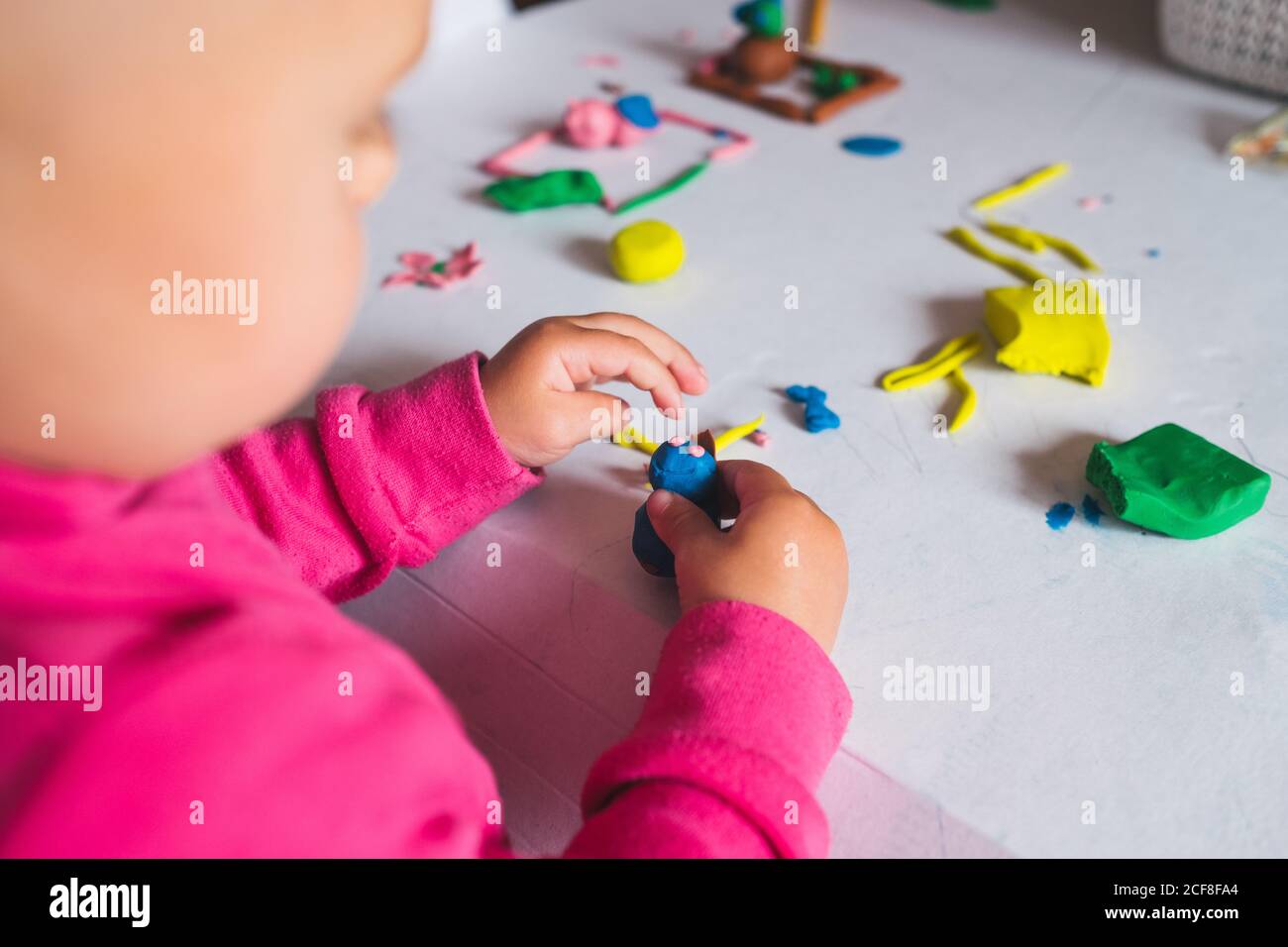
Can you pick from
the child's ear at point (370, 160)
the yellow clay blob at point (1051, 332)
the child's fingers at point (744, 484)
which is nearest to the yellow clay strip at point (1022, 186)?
the yellow clay blob at point (1051, 332)

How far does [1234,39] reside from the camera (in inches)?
36.7

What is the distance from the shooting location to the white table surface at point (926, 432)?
482mm

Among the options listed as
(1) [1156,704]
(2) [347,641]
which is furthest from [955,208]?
(2) [347,641]

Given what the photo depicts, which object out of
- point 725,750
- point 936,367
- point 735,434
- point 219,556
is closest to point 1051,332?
point 936,367

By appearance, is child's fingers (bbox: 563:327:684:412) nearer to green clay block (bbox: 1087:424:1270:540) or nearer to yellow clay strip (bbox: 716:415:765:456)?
yellow clay strip (bbox: 716:415:765:456)

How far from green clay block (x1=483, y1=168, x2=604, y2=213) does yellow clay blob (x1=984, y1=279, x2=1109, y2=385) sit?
0.31 metres

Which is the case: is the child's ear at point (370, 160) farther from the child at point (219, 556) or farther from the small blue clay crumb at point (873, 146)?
the small blue clay crumb at point (873, 146)

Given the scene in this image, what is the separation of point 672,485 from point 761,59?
21.6 inches

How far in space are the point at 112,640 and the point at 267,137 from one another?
163mm

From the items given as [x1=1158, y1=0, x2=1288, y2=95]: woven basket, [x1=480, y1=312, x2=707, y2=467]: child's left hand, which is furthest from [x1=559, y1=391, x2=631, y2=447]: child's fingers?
[x1=1158, y1=0, x2=1288, y2=95]: woven basket

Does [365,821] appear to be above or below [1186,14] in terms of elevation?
below

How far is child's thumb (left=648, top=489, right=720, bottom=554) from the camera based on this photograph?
1.74 feet
